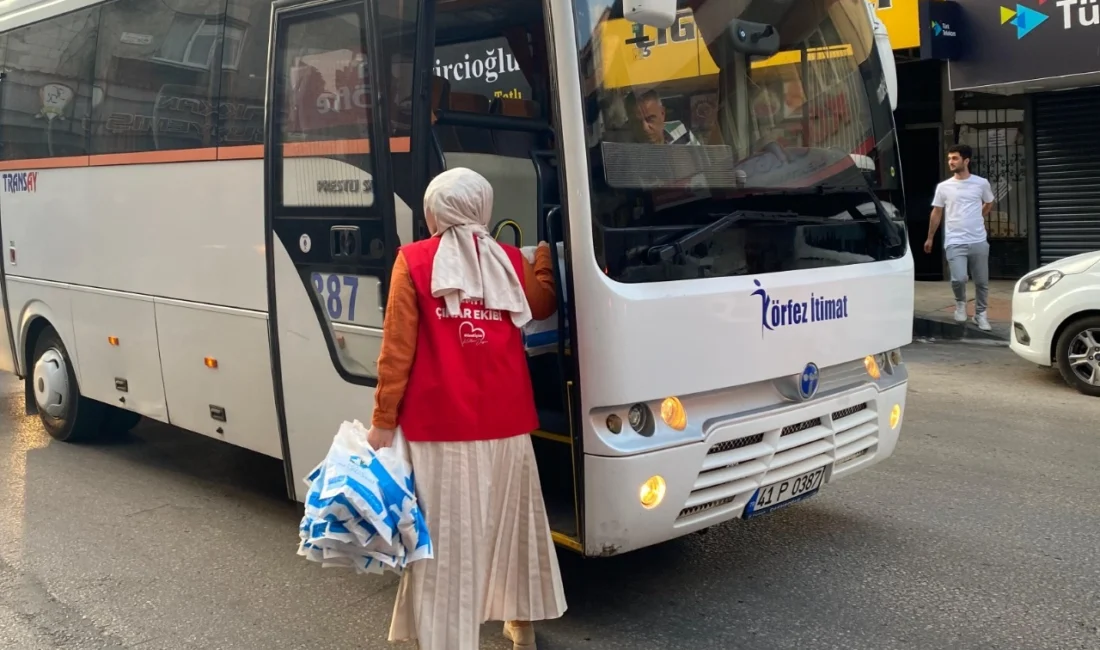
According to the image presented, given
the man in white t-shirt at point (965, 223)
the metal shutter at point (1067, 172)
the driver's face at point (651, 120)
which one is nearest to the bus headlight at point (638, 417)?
the driver's face at point (651, 120)

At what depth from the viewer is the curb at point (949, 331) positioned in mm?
11156

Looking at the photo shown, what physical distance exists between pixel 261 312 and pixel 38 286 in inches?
122

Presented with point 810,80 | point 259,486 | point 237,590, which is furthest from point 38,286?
point 810,80

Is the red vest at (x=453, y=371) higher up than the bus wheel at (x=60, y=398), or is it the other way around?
the red vest at (x=453, y=371)

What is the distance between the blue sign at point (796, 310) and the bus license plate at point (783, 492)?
642 mm

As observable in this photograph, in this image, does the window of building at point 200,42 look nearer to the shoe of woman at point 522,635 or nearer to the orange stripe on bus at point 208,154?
the orange stripe on bus at point 208,154

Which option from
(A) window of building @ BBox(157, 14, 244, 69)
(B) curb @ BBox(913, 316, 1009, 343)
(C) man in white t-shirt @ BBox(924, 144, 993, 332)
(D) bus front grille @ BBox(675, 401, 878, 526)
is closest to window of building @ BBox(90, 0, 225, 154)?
(A) window of building @ BBox(157, 14, 244, 69)

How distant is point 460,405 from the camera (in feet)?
11.5

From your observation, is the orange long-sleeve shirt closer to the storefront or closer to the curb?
the curb

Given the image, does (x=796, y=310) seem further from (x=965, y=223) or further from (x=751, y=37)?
(x=965, y=223)

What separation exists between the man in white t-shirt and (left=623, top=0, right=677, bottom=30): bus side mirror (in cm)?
815

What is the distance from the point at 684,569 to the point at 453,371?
188 cm

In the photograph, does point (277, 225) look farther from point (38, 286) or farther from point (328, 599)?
point (38, 286)

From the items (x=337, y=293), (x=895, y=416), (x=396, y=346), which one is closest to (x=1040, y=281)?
(x=895, y=416)
